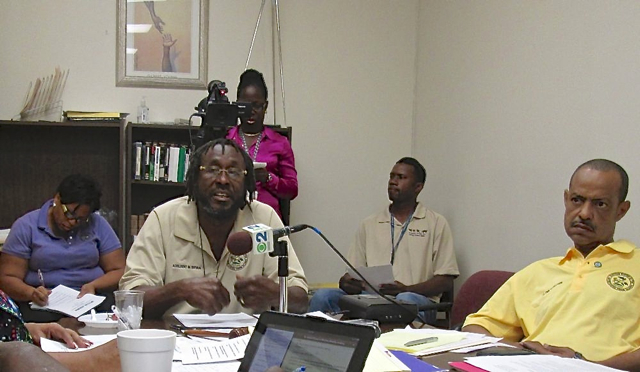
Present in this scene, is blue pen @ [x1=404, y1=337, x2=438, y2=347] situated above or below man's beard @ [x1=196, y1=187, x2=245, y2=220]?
below

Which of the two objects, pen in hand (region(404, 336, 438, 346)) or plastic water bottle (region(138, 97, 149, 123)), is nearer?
pen in hand (region(404, 336, 438, 346))

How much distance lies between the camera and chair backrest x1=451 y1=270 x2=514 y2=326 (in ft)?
10.1

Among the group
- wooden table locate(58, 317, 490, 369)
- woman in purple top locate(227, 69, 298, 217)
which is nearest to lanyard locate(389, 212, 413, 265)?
woman in purple top locate(227, 69, 298, 217)

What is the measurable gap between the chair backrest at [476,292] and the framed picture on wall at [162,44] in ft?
8.70

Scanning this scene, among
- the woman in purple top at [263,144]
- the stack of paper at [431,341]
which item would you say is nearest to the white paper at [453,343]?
the stack of paper at [431,341]

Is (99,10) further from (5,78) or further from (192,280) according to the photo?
(192,280)

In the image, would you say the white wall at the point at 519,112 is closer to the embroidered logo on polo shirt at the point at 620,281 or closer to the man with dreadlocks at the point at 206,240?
the embroidered logo on polo shirt at the point at 620,281

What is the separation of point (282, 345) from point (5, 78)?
164 inches

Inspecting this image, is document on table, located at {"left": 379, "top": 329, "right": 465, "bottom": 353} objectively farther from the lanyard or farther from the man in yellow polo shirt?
the lanyard

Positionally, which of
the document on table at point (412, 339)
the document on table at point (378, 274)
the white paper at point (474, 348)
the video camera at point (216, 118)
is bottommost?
the document on table at point (378, 274)

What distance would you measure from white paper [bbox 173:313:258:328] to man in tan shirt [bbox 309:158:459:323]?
207 centimetres

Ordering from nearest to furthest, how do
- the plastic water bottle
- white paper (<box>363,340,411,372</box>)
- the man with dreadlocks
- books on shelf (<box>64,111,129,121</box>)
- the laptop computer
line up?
the laptop computer → white paper (<box>363,340,411,372</box>) → the man with dreadlocks → books on shelf (<box>64,111,129,121</box>) → the plastic water bottle

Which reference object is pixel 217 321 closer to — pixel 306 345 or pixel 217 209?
pixel 217 209

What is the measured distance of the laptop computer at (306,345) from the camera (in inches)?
45.4
